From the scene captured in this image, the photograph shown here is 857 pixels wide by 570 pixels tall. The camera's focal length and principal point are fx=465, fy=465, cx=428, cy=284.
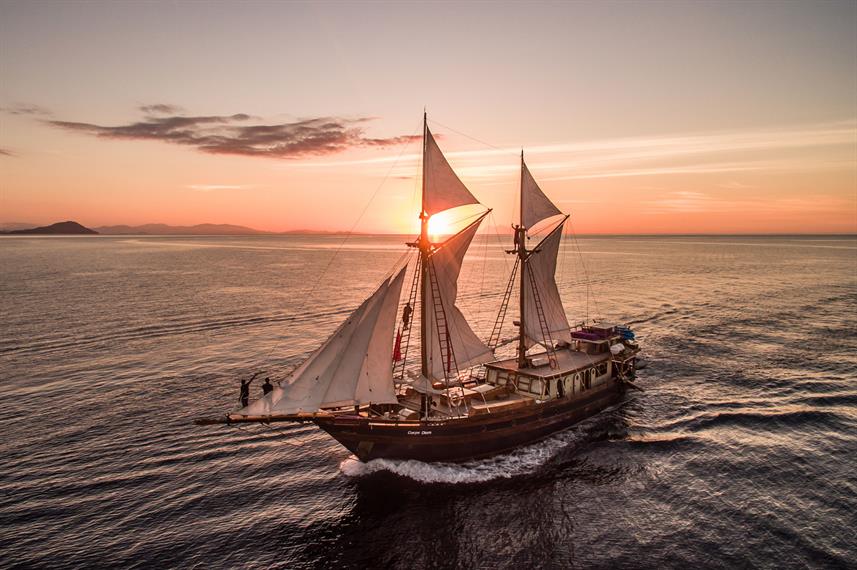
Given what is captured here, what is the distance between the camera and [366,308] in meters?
29.8

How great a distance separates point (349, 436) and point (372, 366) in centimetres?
510

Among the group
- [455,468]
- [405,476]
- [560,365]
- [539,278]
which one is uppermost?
[539,278]

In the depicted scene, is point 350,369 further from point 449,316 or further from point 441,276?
point 441,276

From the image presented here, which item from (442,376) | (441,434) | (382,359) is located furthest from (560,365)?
(382,359)

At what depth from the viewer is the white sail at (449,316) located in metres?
35.1

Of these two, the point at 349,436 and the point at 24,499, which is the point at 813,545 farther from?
the point at 24,499

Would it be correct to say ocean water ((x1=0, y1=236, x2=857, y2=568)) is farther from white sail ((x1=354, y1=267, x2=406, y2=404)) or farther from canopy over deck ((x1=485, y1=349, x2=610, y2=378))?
white sail ((x1=354, y1=267, x2=406, y2=404))

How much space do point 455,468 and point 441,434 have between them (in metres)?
2.74

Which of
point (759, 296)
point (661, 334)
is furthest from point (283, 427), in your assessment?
point (759, 296)

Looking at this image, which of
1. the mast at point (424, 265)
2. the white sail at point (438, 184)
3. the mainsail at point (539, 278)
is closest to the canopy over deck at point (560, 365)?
the mainsail at point (539, 278)

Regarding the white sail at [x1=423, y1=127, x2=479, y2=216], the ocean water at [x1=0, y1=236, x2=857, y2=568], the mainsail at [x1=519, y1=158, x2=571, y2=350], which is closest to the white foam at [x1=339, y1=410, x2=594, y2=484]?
the ocean water at [x1=0, y1=236, x2=857, y2=568]

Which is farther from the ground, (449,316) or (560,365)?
(449,316)

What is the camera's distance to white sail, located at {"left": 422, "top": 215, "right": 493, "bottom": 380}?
3506cm

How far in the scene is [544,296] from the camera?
45375 millimetres
